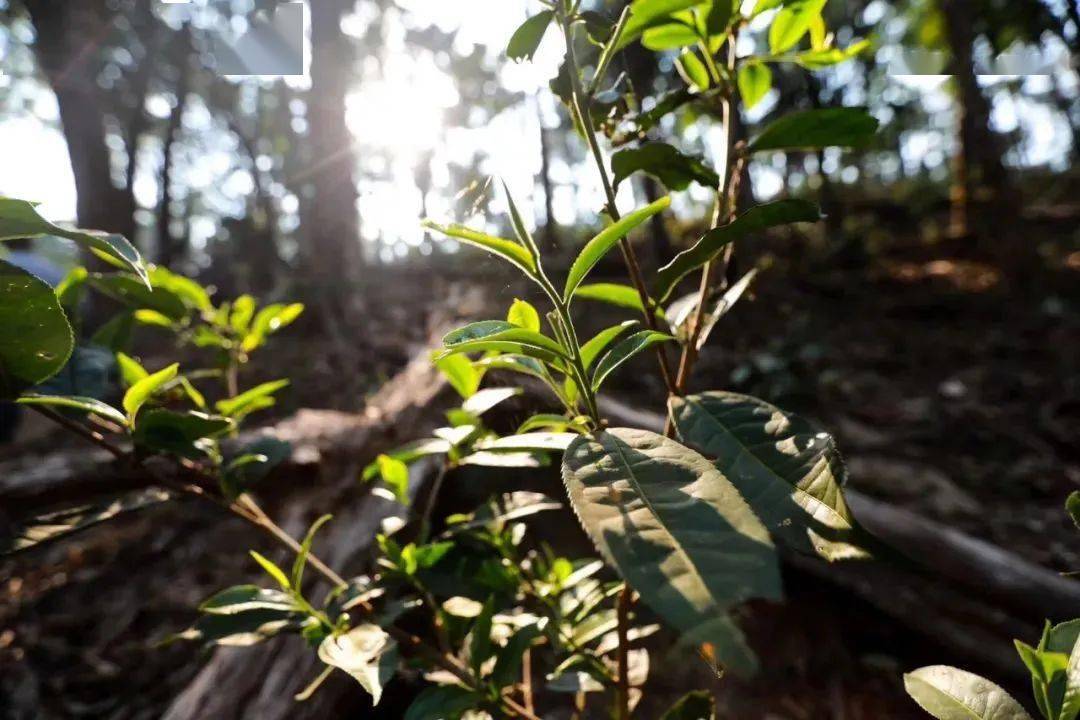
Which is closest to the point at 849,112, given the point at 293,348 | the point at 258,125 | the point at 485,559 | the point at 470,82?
the point at 485,559

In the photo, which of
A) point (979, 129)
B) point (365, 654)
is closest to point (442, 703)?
point (365, 654)

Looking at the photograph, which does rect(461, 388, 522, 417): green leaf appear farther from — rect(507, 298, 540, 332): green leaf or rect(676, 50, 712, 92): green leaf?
rect(676, 50, 712, 92): green leaf

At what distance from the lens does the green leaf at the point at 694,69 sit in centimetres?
75

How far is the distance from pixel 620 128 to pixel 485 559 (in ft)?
2.14

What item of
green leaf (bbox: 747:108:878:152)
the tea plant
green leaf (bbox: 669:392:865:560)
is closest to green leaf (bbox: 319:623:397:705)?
the tea plant

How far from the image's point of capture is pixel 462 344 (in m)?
0.51

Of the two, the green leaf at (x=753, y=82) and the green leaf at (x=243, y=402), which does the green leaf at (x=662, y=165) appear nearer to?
the green leaf at (x=753, y=82)

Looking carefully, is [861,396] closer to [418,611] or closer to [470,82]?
[418,611]

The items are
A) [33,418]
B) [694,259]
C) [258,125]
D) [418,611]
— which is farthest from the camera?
[258,125]

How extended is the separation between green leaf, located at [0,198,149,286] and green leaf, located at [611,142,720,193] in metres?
0.51

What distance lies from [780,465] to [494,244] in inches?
12.9

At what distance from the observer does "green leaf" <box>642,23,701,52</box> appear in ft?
2.32

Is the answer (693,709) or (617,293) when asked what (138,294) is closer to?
(617,293)

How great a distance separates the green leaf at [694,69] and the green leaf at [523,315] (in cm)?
40
